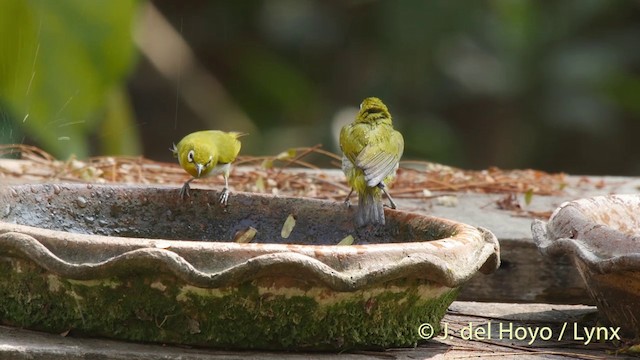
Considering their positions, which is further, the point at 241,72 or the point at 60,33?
the point at 241,72

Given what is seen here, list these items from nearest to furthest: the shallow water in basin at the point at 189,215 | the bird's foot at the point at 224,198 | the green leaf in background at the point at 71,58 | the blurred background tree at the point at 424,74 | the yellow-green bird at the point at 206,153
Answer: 1. the shallow water in basin at the point at 189,215
2. the bird's foot at the point at 224,198
3. the yellow-green bird at the point at 206,153
4. the green leaf in background at the point at 71,58
5. the blurred background tree at the point at 424,74

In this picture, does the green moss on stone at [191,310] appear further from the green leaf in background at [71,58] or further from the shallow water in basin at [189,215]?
the green leaf in background at [71,58]

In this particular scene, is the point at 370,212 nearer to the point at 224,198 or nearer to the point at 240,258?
the point at 224,198

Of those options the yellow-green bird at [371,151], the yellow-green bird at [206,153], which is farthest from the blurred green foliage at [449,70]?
the yellow-green bird at [371,151]

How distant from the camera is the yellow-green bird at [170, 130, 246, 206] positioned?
150 inches

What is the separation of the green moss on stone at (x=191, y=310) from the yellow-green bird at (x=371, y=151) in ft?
2.74

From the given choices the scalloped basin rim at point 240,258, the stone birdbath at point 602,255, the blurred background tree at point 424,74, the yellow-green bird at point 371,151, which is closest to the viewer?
the scalloped basin rim at point 240,258

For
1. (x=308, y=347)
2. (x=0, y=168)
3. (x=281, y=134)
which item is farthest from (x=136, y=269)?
(x=281, y=134)

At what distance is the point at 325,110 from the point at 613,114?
7.44 feet

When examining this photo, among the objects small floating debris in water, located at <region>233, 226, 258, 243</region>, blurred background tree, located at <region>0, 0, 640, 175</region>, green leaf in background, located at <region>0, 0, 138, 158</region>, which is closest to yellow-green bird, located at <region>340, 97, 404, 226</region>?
small floating debris in water, located at <region>233, 226, 258, 243</region>

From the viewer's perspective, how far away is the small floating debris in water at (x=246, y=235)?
3.18 m

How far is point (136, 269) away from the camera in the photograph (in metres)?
2.39

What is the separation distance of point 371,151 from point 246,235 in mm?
646

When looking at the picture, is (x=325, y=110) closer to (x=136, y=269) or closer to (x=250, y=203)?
(x=250, y=203)
